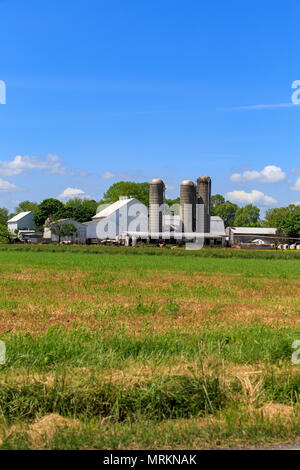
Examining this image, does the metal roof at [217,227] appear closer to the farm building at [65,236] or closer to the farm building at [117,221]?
the farm building at [117,221]

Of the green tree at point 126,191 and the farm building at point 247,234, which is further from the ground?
the green tree at point 126,191

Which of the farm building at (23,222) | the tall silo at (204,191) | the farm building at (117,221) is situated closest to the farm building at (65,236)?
the farm building at (117,221)

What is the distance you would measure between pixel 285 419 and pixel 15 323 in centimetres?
680

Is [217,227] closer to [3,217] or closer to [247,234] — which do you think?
[247,234]

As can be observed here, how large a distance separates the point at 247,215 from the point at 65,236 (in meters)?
87.9

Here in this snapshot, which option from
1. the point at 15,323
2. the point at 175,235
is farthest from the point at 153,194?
the point at 15,323

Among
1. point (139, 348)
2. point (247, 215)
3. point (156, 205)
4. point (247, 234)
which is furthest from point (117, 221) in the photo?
point (139, 348)

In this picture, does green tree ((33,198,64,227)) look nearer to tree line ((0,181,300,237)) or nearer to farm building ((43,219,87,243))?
tree line ((0,181,300,237))

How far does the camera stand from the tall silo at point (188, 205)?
8625 centimetres

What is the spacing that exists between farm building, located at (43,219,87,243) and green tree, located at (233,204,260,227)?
77.7 m

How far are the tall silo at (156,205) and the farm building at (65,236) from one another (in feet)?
60.1

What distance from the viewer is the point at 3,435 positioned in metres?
4.74
